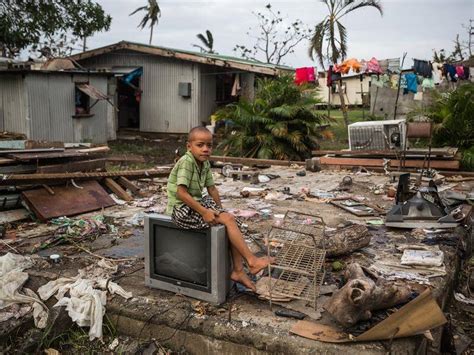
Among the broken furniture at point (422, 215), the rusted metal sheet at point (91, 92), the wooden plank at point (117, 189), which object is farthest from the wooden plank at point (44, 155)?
the rusted metal sheet at point (91, 92)

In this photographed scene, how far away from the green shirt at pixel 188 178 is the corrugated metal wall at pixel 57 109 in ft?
40.8

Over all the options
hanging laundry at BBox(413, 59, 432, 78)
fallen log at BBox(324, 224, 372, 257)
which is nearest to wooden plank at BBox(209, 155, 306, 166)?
fallen log at BBox(324, 224, 372, 257)

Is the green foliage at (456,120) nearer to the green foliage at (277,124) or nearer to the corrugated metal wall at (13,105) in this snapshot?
the green foliage at (277,124)

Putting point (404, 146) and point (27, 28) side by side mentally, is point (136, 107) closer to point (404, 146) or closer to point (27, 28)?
point (27, 28)

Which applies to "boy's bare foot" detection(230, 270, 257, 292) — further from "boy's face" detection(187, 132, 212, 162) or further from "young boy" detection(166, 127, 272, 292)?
"boy's face" detection(187, 132, 212, 162)

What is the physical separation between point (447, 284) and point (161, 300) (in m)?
2.59

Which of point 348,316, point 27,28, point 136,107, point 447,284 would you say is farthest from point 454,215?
point 136,107

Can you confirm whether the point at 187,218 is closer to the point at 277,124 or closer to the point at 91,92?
the point at 277,124

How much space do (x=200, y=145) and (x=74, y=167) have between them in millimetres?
4294

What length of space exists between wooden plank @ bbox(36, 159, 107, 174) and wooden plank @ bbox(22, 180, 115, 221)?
0.88ft

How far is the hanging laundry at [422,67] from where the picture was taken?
16906 mm

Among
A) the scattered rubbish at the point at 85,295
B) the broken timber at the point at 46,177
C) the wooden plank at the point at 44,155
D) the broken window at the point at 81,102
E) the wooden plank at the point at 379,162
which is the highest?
the broken window at the point at 81,102

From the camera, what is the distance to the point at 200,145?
367 centimetres

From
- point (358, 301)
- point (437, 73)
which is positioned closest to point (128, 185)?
point (358, 301)
